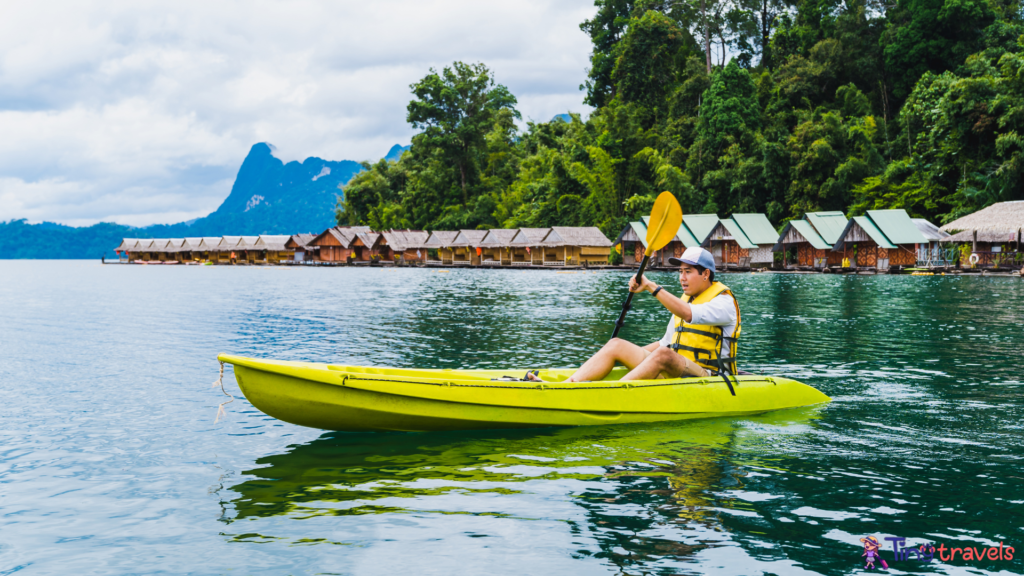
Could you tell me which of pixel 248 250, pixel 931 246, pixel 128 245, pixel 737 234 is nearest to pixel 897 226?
pixel 931 246

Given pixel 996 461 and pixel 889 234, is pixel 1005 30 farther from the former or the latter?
pixel 996 461

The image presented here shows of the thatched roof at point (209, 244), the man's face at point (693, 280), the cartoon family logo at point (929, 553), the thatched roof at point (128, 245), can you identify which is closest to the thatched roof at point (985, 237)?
the man's face at point (693, 280)

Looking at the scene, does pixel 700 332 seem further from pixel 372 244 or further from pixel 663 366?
pixel 372 244

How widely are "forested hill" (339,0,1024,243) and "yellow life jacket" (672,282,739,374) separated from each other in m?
42.0

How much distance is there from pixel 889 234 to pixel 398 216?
59.5m

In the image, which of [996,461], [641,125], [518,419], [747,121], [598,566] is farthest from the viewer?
[641,125]

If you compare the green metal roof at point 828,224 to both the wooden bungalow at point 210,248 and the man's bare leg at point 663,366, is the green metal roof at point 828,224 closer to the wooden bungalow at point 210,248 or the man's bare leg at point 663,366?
the man's bare leg at point 663,366

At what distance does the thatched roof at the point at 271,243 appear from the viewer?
294 feet

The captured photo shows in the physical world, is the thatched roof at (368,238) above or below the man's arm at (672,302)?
above

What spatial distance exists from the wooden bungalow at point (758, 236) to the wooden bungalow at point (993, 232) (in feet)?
41.6

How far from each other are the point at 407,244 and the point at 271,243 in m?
22.8

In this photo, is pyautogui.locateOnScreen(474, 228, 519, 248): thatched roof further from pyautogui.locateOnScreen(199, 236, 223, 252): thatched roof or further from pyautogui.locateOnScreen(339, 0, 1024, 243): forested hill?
pyautogui.locateOnScreen(199, 236, 223, 252): thatched roof

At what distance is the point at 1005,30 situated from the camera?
51812 mm

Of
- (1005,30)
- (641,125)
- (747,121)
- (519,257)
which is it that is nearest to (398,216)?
(519,257)
